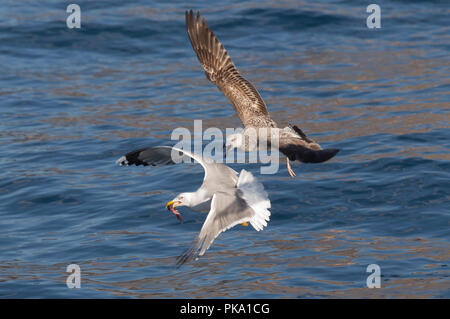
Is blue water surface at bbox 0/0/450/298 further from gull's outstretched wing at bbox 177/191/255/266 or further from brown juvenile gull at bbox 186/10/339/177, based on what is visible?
gull's outstretched wing at bbox 177/191/255/266

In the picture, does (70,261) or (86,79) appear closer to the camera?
(70,261)

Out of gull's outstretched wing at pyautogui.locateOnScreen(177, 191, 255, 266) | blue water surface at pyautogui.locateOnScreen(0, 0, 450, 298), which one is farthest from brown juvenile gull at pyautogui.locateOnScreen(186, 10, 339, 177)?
gull's outstretched wing at pyautogui.locateOnScreen(177, 191, 255, 266)

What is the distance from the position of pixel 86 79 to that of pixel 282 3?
6.42m

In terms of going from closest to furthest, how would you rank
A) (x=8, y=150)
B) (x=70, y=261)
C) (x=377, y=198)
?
1. (x=70, y=261)
2. (x=377, y=198)
3. (x=8, y=150)

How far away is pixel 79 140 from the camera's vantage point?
15.4 meters

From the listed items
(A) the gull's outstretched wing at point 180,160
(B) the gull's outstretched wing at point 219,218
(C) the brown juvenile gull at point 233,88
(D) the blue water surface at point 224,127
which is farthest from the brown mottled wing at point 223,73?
(B) the gull's outstretched wing at point 219,218

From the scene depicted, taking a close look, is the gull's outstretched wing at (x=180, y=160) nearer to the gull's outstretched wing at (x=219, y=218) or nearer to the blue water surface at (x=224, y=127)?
the gull's outstretched wing at (x=219, y=218)

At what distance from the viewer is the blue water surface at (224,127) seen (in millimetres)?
10594

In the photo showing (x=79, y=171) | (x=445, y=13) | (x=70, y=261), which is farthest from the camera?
(x=445, y=13)

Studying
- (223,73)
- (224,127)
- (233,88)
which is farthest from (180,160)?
(224,127)
